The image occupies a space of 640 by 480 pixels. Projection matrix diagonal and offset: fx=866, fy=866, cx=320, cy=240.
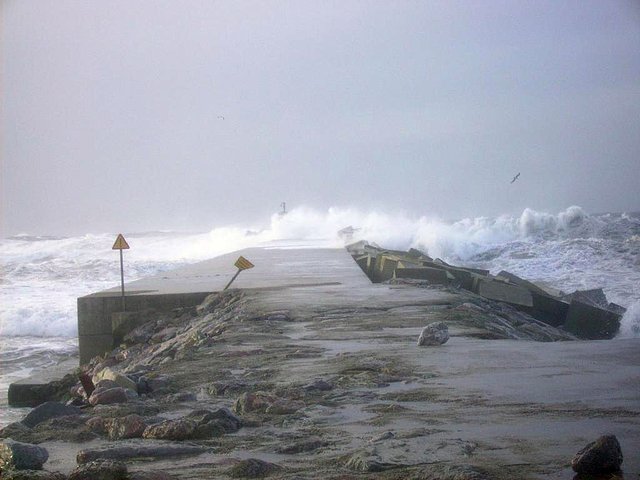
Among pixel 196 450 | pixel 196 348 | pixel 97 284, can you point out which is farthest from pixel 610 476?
pixel 97 284

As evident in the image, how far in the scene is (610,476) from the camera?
3139mm

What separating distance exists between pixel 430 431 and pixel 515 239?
41.2 meters

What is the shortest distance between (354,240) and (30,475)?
112 feet

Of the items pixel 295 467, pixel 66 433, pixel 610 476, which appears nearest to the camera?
pixel 610 476

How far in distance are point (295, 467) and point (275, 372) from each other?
241 centimetres

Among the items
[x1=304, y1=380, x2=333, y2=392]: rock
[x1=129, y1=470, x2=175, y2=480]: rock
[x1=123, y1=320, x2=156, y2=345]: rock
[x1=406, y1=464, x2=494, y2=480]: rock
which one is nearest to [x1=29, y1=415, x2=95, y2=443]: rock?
[x1=129, y1=470, x2=175, y2=480]: rock

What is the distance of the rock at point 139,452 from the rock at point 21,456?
16 cm

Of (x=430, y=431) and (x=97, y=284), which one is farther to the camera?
(x=97, y=284)

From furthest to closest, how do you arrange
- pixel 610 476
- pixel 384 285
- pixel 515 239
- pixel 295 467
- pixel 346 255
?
1. pixel 515 239
2. pixel 346 255
3. pixel 384 285
4. pixel 295 467
5. pixel 610 476

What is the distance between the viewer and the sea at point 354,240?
1541 cm

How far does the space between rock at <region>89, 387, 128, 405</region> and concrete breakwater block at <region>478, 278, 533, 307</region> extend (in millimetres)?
10173

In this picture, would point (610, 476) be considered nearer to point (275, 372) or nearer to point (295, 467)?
point (295, 467)

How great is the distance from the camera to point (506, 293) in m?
14.7

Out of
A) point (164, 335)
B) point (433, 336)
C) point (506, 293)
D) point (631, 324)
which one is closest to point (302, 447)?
point (433, 336)
